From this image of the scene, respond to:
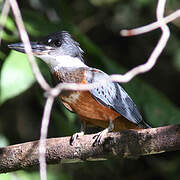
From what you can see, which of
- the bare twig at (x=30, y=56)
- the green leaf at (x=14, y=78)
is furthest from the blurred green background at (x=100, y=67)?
the bare twig at (x=30, y=56)

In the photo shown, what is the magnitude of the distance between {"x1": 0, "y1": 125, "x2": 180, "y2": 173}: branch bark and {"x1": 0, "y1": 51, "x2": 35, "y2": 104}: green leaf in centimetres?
74

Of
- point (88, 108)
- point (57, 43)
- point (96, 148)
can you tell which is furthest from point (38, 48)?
point (96, 148)

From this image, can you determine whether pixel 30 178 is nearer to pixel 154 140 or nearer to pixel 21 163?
pixel 21 163

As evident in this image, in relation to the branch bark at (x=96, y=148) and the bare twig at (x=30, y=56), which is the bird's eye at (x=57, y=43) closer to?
the branch bark at (x=96, y=148)

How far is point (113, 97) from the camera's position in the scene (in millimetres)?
4082

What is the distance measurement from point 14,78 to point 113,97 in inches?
33.3

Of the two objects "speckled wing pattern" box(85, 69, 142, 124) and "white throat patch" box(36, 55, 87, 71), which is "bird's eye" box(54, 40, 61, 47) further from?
"speckled wing pattern" box(85, 69, 142, 124)

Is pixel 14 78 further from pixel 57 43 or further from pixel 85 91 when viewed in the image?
pixel 85 91

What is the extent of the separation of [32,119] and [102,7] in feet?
5.49

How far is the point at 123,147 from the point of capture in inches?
126

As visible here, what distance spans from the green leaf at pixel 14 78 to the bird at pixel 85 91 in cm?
20

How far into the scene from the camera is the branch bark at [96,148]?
3049 millimetres

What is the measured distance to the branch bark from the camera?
3.05 m

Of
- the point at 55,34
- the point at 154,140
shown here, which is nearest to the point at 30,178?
the point at 55,34
